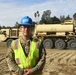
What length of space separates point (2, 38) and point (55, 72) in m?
18.5

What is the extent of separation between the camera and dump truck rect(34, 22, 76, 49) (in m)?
27.3

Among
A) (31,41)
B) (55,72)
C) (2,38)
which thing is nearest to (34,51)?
(31,41)

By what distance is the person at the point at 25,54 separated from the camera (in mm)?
4477

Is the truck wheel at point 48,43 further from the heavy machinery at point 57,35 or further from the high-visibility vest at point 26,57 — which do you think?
the high-visibility vest at point 26,57

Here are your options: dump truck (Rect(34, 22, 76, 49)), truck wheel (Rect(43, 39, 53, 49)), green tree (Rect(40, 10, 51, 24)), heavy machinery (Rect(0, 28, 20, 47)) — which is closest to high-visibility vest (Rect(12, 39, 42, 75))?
dump truck (Rect(34, 22, 76, 49))

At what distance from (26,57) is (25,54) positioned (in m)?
0.05

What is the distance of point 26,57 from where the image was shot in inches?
177

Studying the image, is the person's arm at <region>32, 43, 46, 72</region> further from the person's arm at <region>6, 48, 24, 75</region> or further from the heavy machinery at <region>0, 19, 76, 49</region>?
the heavy machinery at <region>0, 19, 76, 49</region>

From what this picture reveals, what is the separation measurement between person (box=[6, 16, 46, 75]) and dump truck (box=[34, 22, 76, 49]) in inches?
887

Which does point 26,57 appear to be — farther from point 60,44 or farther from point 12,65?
point 60,44

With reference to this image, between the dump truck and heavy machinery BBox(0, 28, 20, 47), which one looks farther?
heavy machinery BBox(0, 28, 20, 47)

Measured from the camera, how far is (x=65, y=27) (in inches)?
1098

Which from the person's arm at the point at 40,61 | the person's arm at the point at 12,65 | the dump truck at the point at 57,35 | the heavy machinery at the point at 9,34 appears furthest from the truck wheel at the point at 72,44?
the person's arm at the point at 12,65

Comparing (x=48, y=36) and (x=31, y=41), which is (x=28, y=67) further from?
(x=48, y=36)
